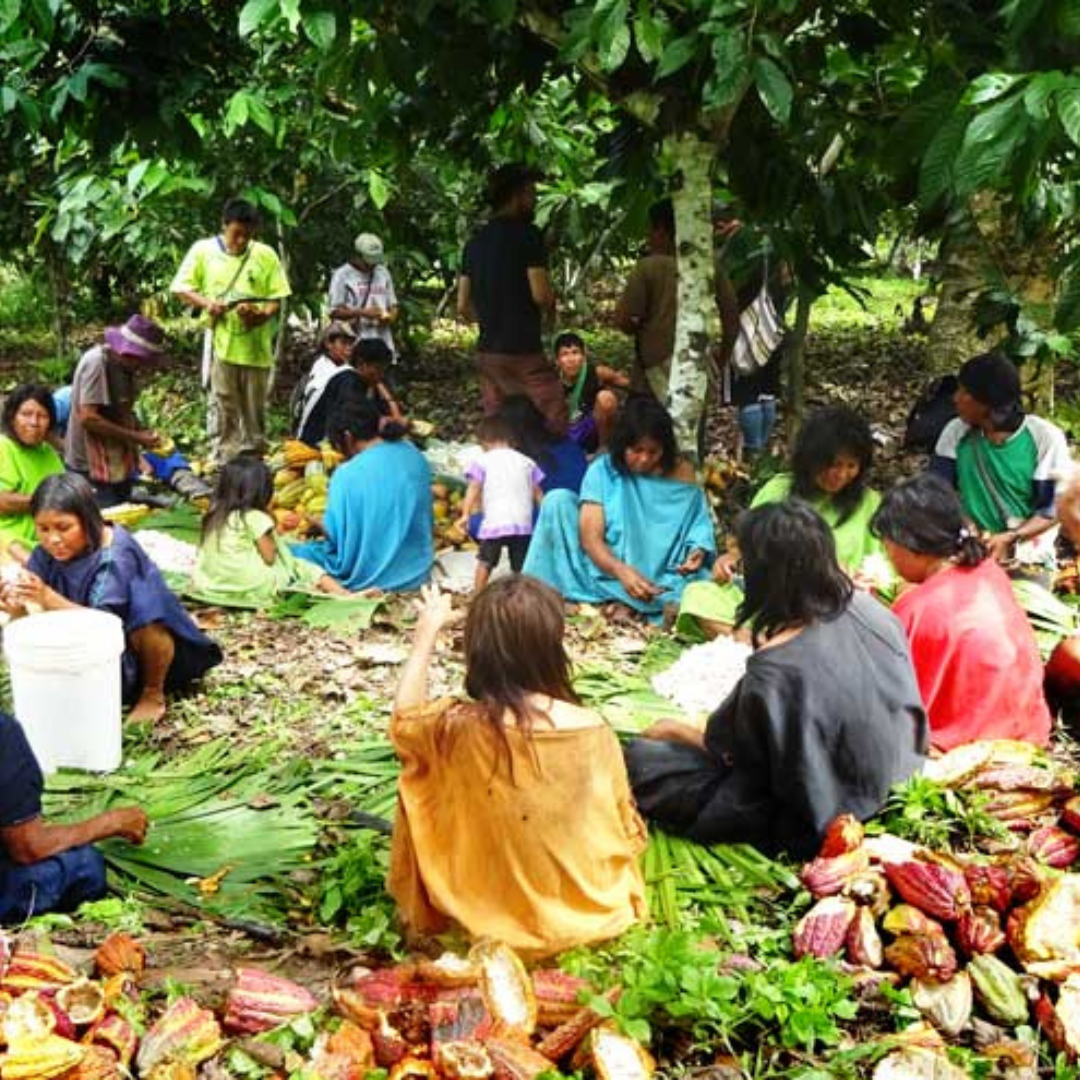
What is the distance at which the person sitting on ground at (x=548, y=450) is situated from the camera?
6844 millimetres

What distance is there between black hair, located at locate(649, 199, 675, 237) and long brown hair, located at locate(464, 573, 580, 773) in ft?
13.3

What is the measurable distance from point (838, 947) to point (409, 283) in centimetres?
898

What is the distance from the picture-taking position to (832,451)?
5125mm

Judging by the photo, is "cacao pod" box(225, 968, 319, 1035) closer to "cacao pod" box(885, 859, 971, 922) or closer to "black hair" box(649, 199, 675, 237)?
"cacao pod" box(885, 859, 971, 922)

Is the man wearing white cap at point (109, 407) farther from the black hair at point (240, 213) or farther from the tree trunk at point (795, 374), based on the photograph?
the tree trunk at point (795, 374)

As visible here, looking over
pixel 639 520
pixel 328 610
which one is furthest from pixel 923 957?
pixel 328 610

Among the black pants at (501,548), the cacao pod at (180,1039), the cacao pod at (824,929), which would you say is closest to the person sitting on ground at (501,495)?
the black pants at (501,548)

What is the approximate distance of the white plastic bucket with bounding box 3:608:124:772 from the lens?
4355 millimetres

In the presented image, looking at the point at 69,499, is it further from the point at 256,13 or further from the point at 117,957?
the point at 117,957

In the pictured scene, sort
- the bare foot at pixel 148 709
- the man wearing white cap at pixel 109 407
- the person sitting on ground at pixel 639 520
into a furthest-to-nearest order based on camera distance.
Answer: the man wearing white cap at pixel 109 407
the person sitting on ground at pixel 639 520
the bare foot at pixel 148 709

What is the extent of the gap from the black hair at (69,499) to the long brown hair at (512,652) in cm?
213

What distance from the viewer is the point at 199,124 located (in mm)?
7949

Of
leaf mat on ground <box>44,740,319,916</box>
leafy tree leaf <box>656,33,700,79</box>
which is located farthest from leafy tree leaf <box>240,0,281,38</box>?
leaf mat on ground <box>44,740,319,916</box>

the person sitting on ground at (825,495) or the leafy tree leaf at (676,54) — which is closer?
the leafy tree leaf at (676,54)
